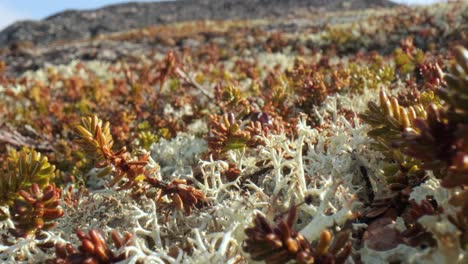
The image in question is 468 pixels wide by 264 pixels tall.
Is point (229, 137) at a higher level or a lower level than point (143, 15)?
higher

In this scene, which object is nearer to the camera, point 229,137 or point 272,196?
point 272,196

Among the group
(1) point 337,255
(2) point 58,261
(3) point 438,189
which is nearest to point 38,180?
(2) point 58,261

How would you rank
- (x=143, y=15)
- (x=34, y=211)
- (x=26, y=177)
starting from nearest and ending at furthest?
(x=34, y=211), (x=26, y=177), (x=143, y=15)

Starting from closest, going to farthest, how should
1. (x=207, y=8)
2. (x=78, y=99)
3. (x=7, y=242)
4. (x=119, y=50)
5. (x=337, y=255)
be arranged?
(x=337, y=255)
(x=7, y=242)
(x=78, y=99)
(x=119, y=50)
(x=207, y=8)

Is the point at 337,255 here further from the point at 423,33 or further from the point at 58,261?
the point at 423,33

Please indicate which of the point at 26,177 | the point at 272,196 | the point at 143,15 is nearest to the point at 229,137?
the point at 272,196

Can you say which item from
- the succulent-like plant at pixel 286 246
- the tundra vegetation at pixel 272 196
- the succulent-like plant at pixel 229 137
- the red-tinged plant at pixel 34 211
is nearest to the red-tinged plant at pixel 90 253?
the tundra vegetation at pixel 272 196

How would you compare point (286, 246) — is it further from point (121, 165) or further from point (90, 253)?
point (121, 165)

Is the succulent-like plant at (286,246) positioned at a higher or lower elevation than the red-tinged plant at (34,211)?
higher

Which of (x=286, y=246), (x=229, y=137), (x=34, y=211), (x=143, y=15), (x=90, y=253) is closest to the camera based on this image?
(x=286, y=246)

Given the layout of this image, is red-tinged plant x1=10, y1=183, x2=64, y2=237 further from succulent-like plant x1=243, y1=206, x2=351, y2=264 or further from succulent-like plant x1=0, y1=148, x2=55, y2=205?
succulent-like plant x1=243, y1=206, x2=351, y2=264

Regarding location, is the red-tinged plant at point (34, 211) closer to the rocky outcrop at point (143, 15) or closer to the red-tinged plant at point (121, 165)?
the red-tinged plant at point (121, 165)
